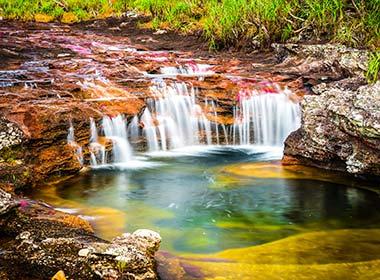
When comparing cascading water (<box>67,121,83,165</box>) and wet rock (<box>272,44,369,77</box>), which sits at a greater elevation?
wet rock (<box>272,44,369,77</box>)

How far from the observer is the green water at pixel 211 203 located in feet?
18.5

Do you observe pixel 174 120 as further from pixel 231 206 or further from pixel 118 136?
pixel 231 206

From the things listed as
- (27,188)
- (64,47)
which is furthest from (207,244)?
(64,47)

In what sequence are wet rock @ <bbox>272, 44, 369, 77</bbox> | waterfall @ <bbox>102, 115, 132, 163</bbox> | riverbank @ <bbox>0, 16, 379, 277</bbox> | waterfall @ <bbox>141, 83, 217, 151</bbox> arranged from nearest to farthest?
1. riverbank @ <bbox>0, 16, 379, 277</bbox>
2. waterfall @ <bbox>102, 115, 132, 163</bbox>
3. waterfall @ <bbox>141, 83, 217, 151</bbox>
4. wet rock @ <bbox>272, 44, 369, 77</bbox>

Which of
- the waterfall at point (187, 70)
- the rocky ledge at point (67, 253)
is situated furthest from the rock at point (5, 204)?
the waterfall at point (187, 70)

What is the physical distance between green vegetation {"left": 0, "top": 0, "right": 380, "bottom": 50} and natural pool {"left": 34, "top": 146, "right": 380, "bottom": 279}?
144 inches

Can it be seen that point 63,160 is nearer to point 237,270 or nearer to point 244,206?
point 244,206

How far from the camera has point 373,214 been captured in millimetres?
6215

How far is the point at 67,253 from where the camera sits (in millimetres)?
4098

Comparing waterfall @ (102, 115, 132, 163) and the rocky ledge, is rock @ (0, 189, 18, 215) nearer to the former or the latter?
the rocky ledge

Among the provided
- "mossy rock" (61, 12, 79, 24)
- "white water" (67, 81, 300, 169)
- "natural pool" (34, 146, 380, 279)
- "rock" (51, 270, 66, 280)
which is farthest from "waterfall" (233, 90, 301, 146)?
"mossy rock" (61, 12, 79, 24)

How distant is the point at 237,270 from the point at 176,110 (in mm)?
5607

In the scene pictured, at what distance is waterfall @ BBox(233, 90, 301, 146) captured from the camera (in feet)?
32.1

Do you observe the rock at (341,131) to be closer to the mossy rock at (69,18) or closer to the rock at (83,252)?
the rock at (83,252)
